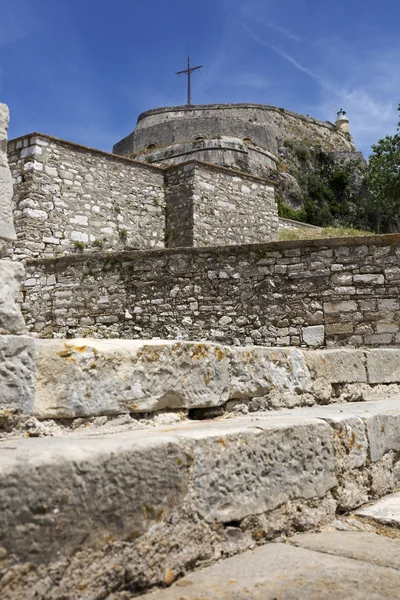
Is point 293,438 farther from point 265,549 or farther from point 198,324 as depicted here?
point 198,324

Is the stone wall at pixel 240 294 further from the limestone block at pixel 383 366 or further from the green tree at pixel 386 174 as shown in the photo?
Result: the green tree at pixel 386 174

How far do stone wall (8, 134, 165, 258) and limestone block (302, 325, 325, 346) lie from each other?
6039 mm

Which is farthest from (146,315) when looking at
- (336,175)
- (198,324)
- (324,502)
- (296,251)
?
(336,175)

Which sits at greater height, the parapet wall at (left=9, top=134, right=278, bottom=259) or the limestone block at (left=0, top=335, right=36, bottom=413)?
the parapet wall at (left=9, top=134, right=278, bottom=259)

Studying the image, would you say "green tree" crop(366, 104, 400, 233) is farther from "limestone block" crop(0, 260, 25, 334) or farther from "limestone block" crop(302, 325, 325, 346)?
"limestone block" crop(0, 260, 25, 334)

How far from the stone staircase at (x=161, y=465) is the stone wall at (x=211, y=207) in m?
10.1

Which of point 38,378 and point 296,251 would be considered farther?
point 296,251

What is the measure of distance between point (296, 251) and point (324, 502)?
5.94m

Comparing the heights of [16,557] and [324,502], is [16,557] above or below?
above

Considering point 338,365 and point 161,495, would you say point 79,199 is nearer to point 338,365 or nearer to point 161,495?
point 338,365

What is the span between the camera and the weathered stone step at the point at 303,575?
1.74m

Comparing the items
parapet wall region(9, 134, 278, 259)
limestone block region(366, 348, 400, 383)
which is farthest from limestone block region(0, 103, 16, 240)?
parapet wall region(9, 134, 278, 259)

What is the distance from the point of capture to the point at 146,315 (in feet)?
28.2

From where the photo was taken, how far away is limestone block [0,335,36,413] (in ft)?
7.21
